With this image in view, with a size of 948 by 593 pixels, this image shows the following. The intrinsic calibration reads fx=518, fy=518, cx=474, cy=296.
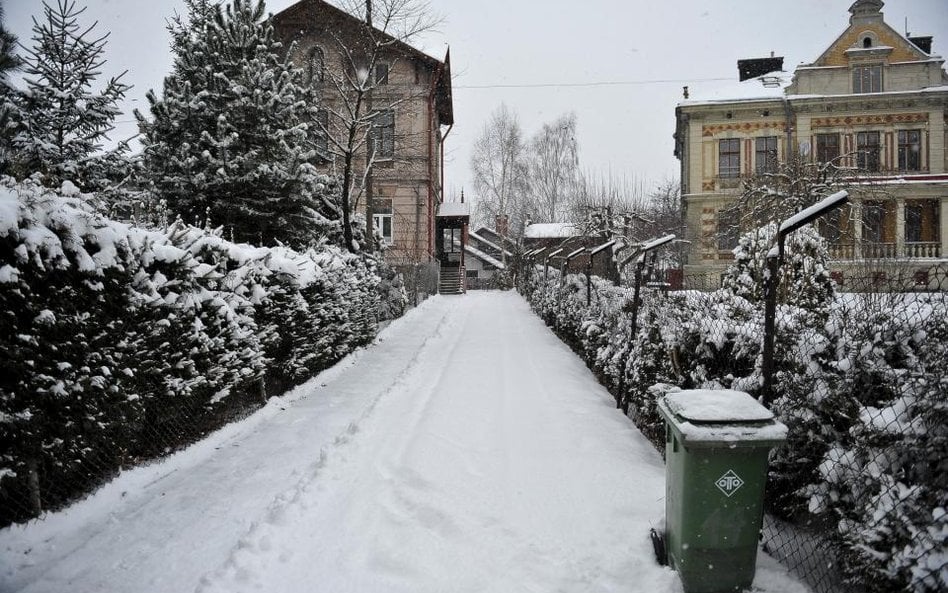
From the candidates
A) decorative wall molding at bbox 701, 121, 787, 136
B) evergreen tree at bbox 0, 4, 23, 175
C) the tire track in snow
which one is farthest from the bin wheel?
decorative wall molding at bbox 701, 121, 787, 136

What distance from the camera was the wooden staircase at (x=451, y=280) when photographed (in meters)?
31.9

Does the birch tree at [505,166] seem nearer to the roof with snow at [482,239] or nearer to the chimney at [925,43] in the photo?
the roof with snow at [482,239]

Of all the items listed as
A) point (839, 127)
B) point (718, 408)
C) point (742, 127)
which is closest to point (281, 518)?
point (718, 408)

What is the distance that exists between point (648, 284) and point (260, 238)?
910 centimetres

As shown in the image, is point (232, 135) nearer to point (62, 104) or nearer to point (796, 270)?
point (62, 104)

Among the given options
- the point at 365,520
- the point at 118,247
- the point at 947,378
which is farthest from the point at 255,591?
the point at 947,378

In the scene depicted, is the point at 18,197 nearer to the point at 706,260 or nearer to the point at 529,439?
the point at 529,439

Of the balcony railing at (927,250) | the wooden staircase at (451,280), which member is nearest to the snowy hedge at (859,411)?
the wooden staircase at (451,280)

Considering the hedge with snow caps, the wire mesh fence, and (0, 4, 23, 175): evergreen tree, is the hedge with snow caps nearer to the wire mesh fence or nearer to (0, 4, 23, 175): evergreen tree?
the wire mesh fence

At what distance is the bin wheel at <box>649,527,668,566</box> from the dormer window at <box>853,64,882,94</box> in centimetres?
3535

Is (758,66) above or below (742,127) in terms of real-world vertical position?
above

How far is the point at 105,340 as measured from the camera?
13.0ft

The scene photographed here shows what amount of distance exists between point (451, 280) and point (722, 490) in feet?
97.1

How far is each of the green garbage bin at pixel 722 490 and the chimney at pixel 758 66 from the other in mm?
37346
